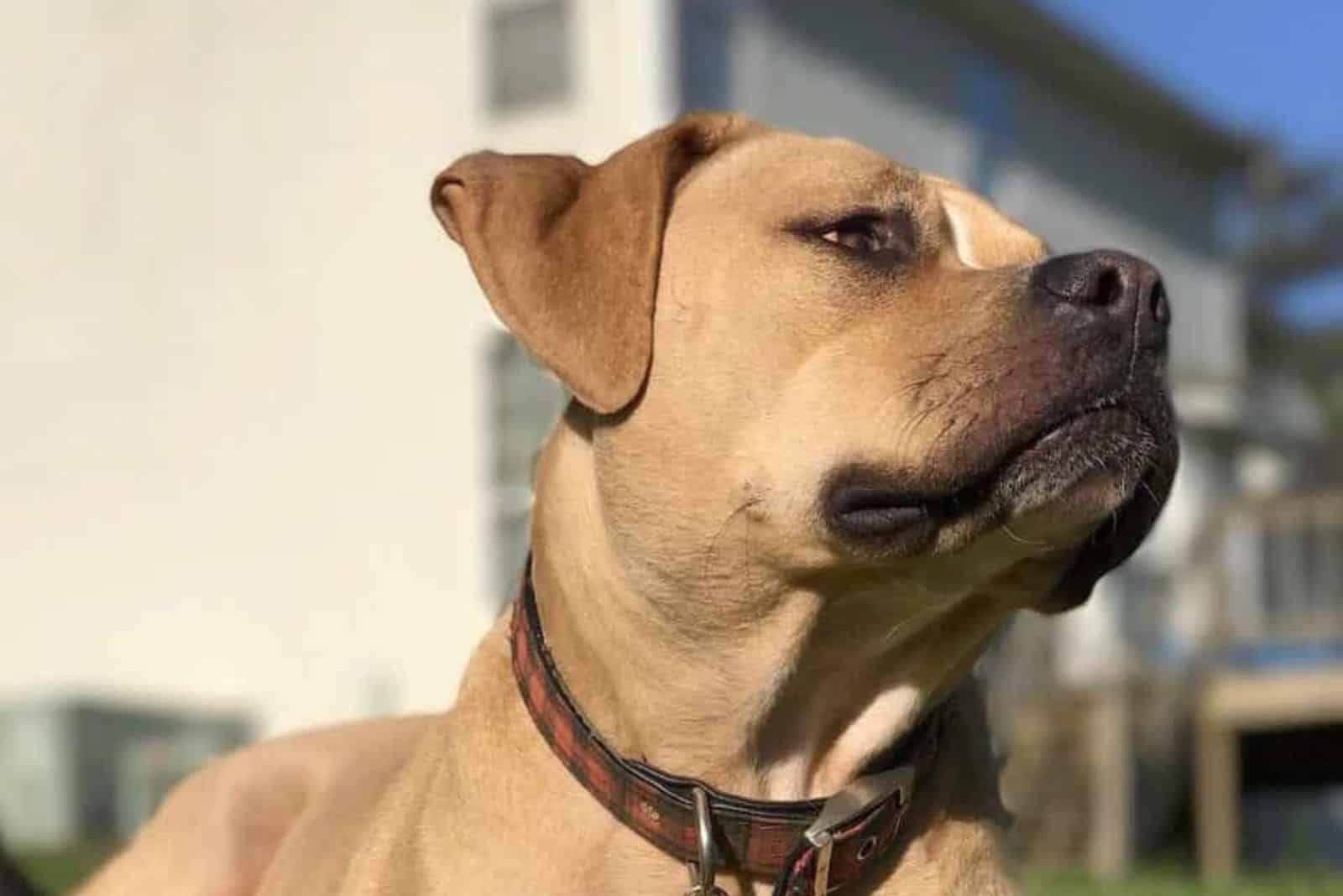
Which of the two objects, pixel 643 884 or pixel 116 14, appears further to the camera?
pixel 116 14

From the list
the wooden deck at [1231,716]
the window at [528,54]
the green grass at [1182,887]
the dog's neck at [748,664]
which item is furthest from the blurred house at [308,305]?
the dog's neck at [748,664]

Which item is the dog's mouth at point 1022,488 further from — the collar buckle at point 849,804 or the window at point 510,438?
the window at point 510,438

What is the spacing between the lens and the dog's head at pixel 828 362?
2.73 metres

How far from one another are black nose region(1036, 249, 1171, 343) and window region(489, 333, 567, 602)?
9.13 metres

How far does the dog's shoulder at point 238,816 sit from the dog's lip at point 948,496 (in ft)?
5.06

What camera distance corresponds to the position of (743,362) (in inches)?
115

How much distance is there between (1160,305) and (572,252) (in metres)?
0.93

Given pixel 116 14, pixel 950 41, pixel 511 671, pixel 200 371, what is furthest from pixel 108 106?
pixel 511 671

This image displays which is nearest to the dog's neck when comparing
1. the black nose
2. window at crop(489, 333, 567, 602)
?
the black nose

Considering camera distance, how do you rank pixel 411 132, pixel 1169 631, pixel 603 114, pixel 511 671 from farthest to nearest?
pixel 1169 631
pixel 411 132
pixel 603 114
pixel 511 671

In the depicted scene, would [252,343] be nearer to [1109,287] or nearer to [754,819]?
[754,819]

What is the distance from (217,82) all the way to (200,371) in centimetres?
211

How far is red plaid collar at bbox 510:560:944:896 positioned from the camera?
283cm

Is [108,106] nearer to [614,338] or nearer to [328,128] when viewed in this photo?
[328,128]
